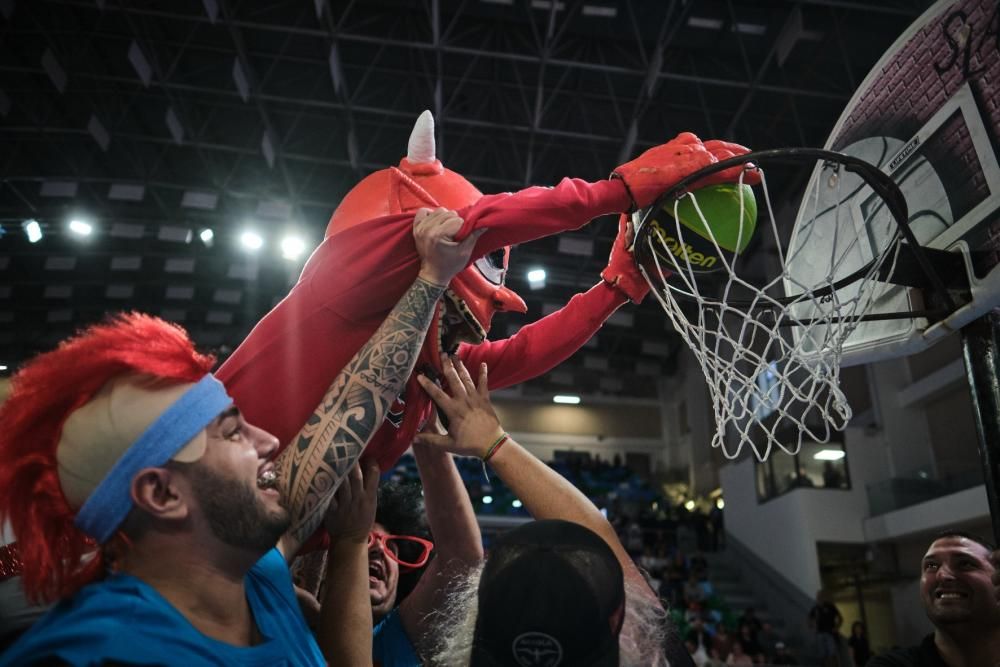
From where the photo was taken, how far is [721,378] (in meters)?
2.64

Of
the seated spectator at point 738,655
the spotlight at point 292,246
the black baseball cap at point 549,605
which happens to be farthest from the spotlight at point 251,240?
the black baseball cap at point 549,605

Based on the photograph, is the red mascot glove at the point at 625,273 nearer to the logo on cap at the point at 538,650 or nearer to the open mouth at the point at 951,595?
the open mouth at the point at 951,595

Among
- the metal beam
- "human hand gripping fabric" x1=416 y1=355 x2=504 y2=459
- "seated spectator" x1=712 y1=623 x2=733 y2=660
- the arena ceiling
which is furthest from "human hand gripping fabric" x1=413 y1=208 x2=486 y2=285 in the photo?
the metal beam

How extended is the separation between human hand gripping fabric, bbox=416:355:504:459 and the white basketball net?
0.82m

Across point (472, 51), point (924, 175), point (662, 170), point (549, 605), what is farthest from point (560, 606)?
point (472, 51)

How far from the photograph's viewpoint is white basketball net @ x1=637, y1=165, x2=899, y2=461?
2.56 metres

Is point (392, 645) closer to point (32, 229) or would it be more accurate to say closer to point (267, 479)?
point (267, 479)

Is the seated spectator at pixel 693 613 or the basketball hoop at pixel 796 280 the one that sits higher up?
the basketball hoop at pixel 796 280

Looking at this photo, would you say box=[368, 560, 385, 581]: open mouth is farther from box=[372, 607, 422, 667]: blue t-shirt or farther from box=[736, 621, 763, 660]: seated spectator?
box=[736, 621, 763, 660]: seated spectator

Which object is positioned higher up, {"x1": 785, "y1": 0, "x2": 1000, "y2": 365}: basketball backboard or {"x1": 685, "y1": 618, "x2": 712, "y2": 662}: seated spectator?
{"x1": 785, "y1": 0, "x2": 1000, "y2": 365}: basketball backboard

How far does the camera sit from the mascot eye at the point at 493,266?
7.55 ft

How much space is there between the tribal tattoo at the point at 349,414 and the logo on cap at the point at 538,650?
30.6 inches

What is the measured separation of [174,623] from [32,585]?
0.92ft

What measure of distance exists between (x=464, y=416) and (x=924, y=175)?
2323 millimetres
